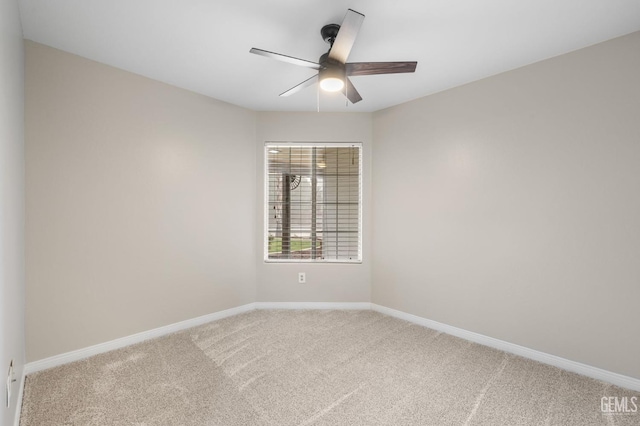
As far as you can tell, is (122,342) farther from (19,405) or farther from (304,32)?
(304,32)

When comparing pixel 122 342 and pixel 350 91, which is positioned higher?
pixel 350 91

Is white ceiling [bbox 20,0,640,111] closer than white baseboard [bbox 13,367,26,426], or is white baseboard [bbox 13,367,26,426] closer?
white baseboard [bbox 13,367,26,426]

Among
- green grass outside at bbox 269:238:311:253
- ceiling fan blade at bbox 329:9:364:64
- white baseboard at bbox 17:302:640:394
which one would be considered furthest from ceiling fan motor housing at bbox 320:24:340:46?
white baseboard at bbox 17:302:640:394

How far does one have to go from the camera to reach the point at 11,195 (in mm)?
1646

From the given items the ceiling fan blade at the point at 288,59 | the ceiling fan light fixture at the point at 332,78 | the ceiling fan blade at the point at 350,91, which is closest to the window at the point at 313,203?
the ceiling fan blade at the point at 350,91

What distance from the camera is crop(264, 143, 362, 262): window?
12.1 feet

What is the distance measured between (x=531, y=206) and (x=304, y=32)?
2.26m

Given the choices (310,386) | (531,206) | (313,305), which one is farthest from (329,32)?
(313,305)

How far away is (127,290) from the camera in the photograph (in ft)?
8.66

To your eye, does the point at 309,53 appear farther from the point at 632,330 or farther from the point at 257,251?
the point at 632,330

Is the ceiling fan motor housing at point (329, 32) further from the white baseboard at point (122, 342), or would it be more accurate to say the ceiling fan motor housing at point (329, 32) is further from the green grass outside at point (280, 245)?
the white baseboard at point (122, 342)

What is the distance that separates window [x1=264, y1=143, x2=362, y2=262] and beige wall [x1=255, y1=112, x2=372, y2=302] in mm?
90

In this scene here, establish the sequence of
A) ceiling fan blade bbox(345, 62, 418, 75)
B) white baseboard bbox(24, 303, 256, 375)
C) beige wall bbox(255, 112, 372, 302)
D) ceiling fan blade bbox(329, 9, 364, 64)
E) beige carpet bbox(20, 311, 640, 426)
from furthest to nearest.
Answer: beige wall bbox(255, 112, 372, 302) < white baseboard bbox(24, 303, 256, 375) < ceiling fan blade bbox(345, 62, 418, 75) < beige carpet bbox(20, 311, 640, 426) < ceiling fan blade bbox(329, 9, 364, 64)

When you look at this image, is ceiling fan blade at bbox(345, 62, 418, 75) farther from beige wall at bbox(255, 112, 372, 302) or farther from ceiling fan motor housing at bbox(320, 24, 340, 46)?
beige wall at bbox(255, 112, 372, 302)
